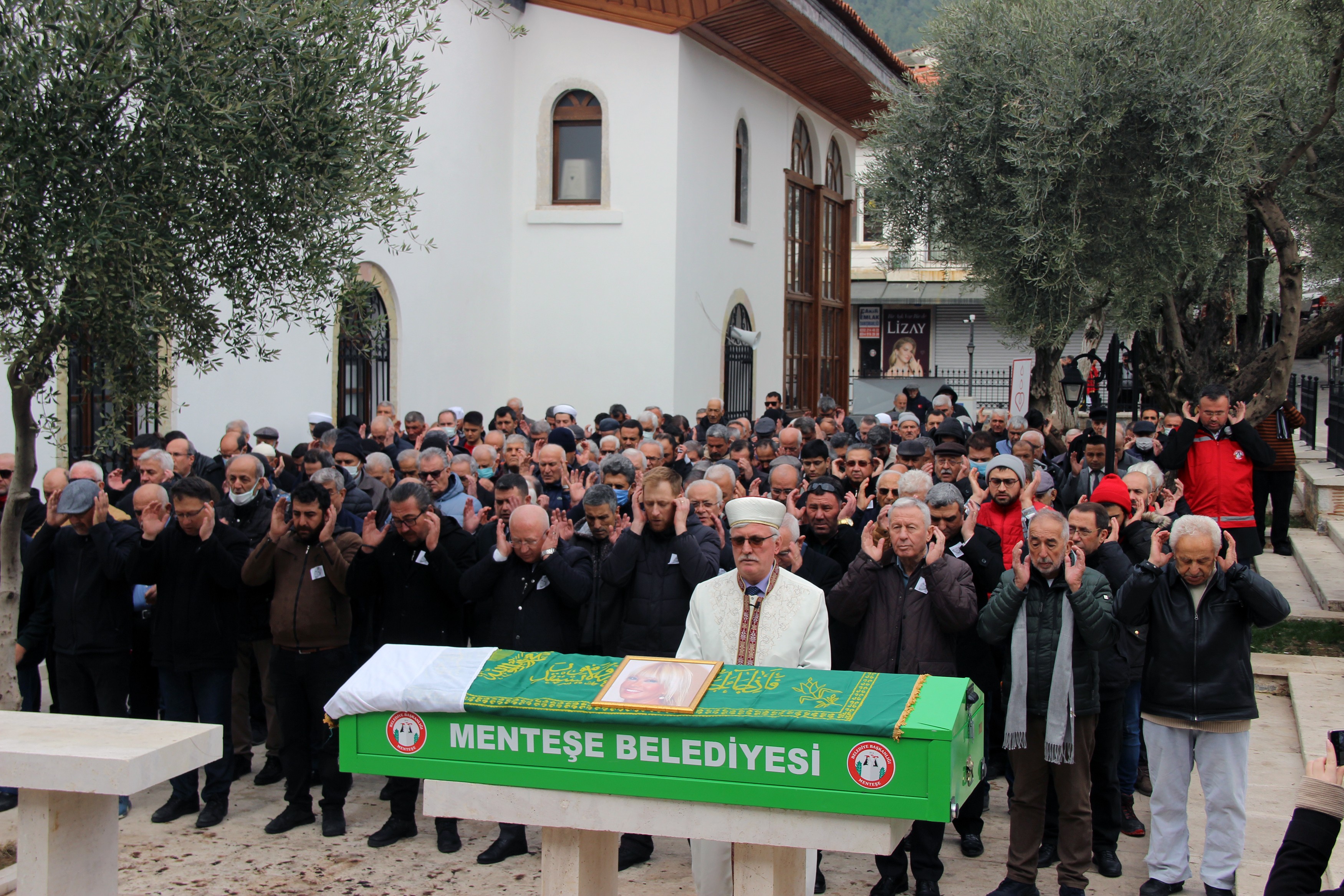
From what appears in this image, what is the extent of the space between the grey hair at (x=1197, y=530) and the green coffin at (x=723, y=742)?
1.72 metres

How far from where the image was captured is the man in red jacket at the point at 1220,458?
8.53 metres

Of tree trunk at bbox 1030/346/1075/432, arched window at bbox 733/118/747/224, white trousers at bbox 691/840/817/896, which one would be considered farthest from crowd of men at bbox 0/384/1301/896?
arched window at bbox 733/118/747/224

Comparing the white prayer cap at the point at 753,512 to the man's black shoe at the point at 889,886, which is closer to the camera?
the white prayer cap at the point at 753,512

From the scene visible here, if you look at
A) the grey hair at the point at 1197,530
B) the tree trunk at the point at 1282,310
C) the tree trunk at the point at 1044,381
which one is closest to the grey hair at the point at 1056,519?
the grey hair at the point at 1197,530

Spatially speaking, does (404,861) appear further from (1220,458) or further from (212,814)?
(1220,458)

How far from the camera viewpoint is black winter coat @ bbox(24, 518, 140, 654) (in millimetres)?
6547

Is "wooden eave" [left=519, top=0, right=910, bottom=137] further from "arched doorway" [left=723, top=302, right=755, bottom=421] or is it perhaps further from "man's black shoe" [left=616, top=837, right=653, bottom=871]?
"man's black shoe" [left=616, top=837, right=653, bottom=871]

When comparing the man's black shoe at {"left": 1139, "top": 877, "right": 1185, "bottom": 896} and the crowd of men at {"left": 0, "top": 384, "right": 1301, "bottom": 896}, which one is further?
the man's black shoe at {"left": 1139, "top": 877, "right": 1185, "bottom": 896}

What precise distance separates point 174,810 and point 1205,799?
5.23m

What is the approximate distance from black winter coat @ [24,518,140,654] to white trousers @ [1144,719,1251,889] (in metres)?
5.31

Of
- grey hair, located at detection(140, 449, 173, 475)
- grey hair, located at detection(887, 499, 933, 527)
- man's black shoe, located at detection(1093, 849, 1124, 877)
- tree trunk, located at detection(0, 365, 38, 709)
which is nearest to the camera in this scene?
grey hair, located at detection(887, 499, 933, 527)

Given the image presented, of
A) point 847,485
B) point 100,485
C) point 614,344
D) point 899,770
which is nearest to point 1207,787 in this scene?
point 899,770

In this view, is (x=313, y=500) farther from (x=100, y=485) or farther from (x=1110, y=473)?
(x=1110, y=473)

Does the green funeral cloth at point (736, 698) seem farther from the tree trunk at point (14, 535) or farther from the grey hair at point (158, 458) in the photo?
the grey hair at point (158, 458)
